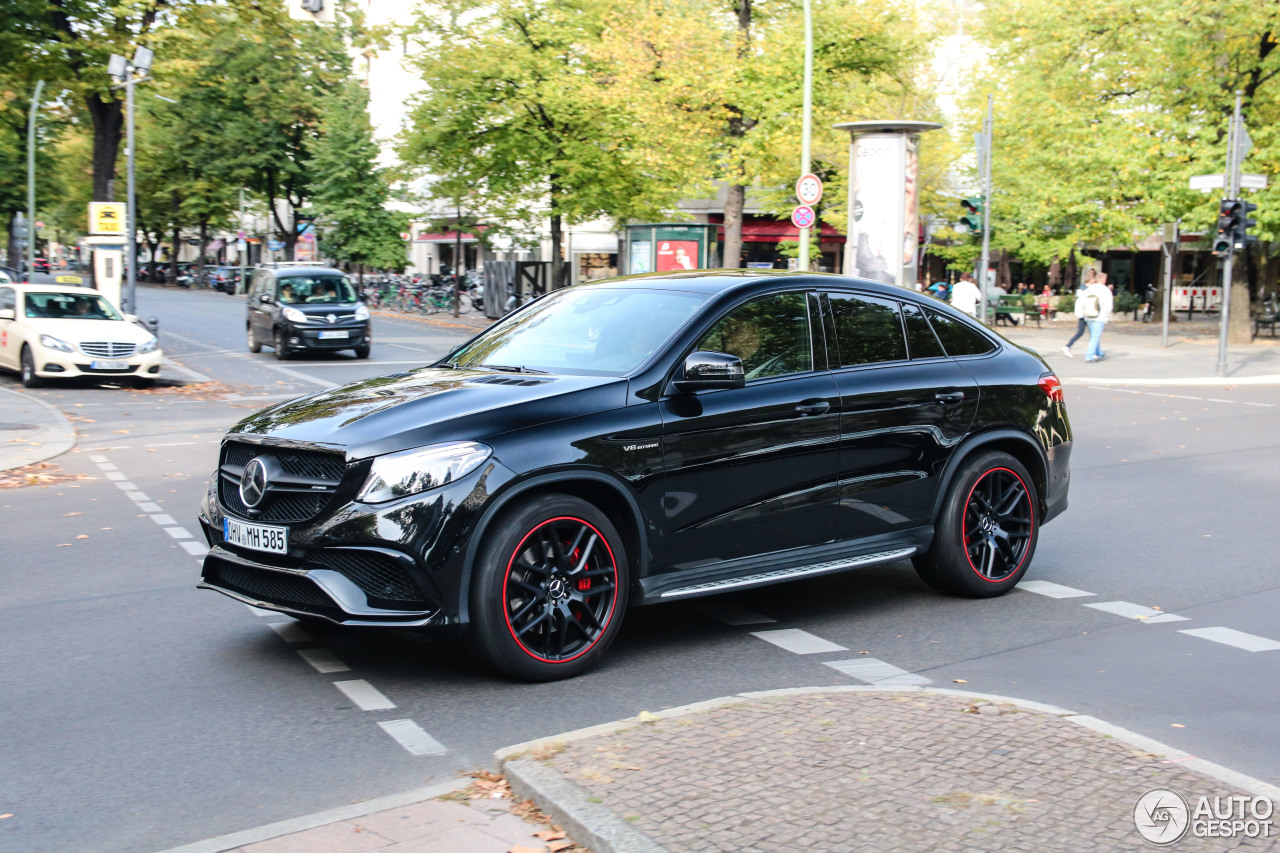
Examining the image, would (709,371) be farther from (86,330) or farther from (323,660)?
A: (86,330)

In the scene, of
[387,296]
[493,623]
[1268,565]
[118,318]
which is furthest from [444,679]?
[387,296]

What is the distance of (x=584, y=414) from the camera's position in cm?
547

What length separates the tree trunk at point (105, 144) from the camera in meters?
25.7

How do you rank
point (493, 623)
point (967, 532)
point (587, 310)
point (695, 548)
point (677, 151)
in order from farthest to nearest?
point (677, 151)
point (967, 532)
point (587, 310)
point (695, 548)
point (493, 623)

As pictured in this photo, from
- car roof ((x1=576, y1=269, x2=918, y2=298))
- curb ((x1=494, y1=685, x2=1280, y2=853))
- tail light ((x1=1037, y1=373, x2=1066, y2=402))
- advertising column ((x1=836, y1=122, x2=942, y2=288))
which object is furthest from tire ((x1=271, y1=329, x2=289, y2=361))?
curb ((x1=494, y1=685, x2=1280, y2=853))

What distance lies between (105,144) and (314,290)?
4905 millimetres

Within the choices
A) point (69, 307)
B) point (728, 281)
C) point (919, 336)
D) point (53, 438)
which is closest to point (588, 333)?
point (728, 281)

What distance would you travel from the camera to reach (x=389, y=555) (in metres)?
5.07

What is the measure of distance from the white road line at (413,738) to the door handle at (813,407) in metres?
2.34

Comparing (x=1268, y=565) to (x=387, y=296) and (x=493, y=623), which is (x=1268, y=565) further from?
(x=387, y=296)

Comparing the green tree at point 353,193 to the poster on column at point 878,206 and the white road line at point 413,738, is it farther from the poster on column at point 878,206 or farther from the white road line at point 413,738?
the white road line at point 413,738

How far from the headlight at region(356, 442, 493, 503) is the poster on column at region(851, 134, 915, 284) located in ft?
63.6

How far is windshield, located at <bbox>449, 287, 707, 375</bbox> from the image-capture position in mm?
5988

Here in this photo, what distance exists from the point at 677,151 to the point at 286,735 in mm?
29893
